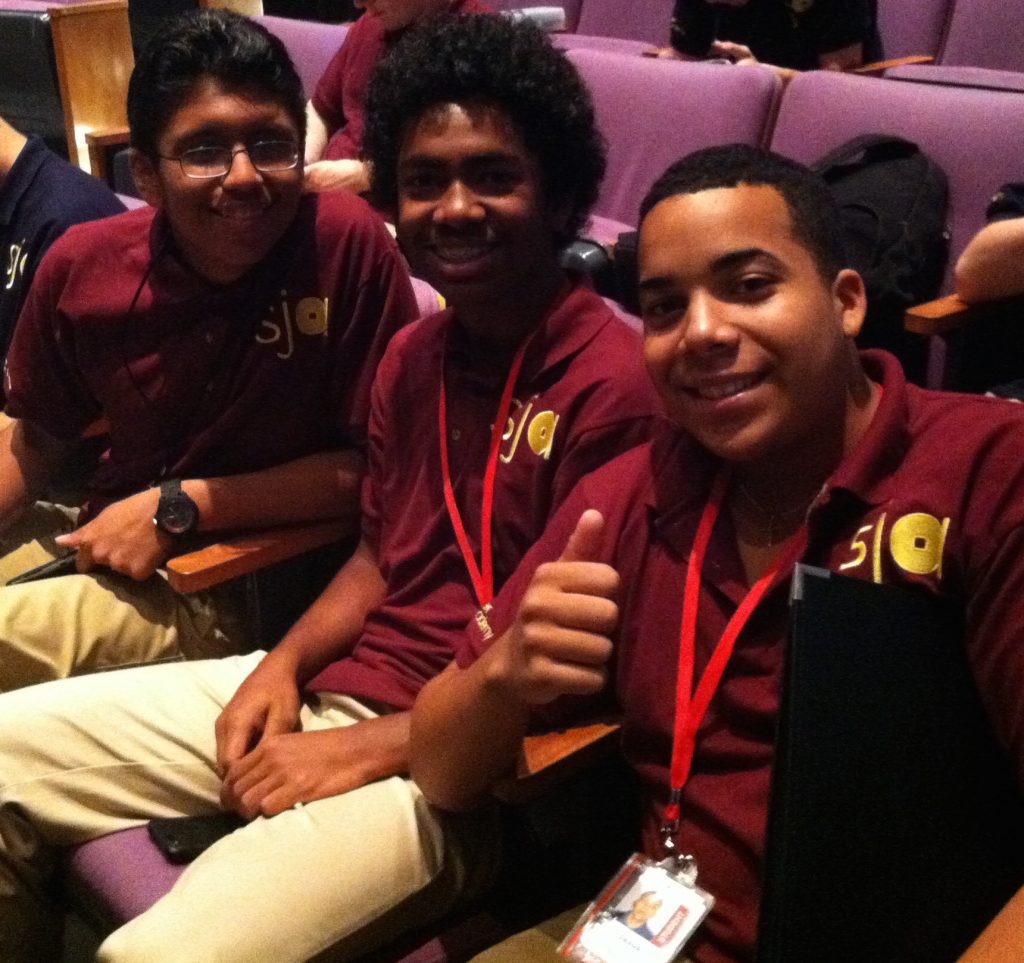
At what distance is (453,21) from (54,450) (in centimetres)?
91

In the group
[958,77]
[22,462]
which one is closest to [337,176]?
[22,462]

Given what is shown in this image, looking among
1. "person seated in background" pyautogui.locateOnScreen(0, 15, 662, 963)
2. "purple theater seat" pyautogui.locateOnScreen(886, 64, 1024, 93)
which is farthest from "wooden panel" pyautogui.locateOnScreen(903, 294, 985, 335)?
Answer: "person seated in background" pyautogui.locateOnScreen(0, 15, 662, 963)

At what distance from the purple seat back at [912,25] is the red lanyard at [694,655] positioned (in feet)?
9.74

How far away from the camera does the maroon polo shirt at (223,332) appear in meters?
1.64

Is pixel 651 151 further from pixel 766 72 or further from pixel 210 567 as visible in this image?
pixel 210 567

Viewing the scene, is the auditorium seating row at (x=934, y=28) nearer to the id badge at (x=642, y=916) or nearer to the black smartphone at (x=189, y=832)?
the black smartphone at (x=189, y=832)

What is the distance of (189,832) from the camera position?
4.16 ft

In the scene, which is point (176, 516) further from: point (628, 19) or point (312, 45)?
point (628, 19)

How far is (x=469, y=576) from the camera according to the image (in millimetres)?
1359

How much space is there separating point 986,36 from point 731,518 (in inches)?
110

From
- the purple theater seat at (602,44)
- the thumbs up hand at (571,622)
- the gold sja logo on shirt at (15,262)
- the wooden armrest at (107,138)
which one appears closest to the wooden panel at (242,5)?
the wooden armrest at (107,138)

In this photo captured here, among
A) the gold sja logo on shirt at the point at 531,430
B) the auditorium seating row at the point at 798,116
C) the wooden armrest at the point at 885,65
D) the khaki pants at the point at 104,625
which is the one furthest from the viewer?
the wooden armrest at the point at 885,65

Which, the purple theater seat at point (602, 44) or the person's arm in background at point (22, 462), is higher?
the purple theater seat at point (602, 44)

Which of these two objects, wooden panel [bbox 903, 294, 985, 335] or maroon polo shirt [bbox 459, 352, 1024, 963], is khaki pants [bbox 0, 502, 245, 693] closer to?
maroon polo shirt [bbox 459, 352, 1024, 963]
